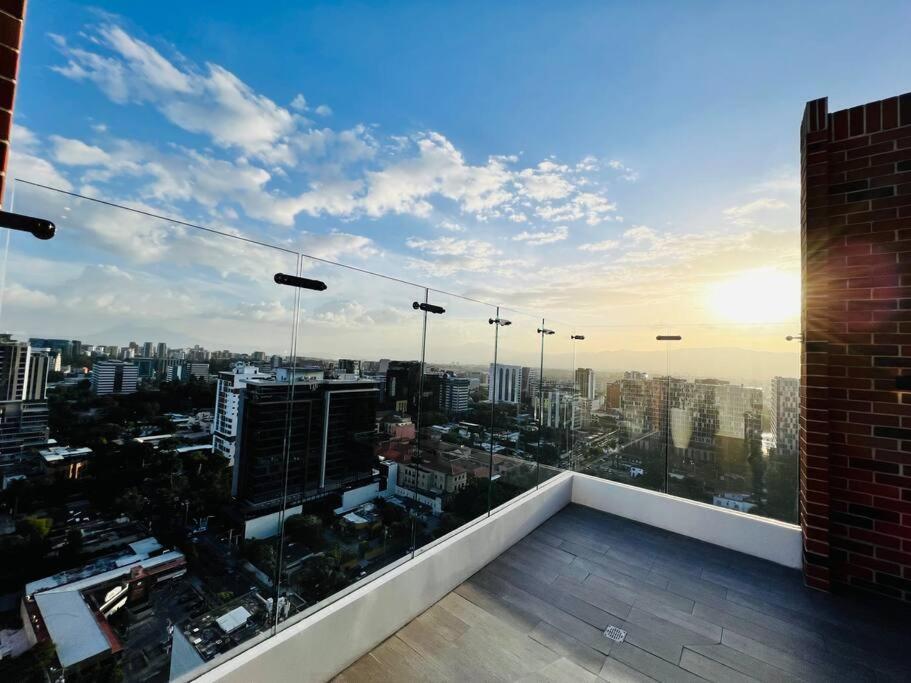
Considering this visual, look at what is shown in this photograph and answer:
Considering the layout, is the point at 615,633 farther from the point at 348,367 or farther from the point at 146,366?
the point at 146,366

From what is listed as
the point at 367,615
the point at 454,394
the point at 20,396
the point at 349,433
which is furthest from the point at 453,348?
the point at 20,396

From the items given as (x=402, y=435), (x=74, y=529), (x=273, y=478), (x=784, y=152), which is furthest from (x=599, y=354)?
(x=74, y=529)

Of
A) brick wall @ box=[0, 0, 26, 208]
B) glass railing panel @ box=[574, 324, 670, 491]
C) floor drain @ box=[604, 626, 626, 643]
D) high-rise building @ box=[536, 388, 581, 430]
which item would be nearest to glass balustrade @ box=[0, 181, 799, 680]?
brick wall @ box=[0, 0, 26, 208]

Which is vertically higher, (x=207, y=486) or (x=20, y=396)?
(x=20, y=396)

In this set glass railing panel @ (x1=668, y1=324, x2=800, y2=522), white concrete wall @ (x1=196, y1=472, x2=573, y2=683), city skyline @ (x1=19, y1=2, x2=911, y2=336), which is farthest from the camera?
city skyline @ (x1=19, y1=2, x2=911, y2=336)

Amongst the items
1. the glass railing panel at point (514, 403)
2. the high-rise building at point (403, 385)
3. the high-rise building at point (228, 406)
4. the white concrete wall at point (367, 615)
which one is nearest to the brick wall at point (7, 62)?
the high-rise building at point (228, 406)

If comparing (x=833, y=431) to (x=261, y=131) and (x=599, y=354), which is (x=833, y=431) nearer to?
(x=599, y=354)

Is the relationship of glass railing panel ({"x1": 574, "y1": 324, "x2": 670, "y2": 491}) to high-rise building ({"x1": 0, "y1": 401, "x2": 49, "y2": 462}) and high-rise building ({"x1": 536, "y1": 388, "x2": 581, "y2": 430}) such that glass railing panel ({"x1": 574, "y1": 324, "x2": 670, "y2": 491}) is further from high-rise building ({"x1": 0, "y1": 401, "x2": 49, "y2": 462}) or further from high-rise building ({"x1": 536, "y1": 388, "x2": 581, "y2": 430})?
high-rise building ({"x1": 0, "y1": 401, "x2": 49, "y2": 462})
